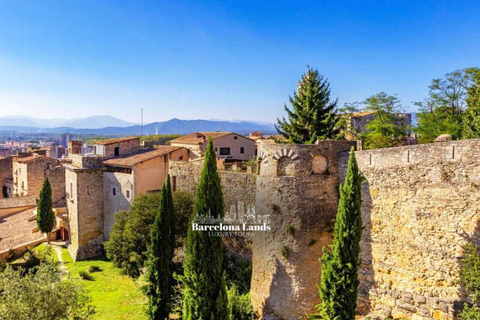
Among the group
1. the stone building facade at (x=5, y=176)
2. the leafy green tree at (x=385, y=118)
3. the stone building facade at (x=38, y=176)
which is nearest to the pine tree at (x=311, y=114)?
the leafy green tree at (x=385, y=118)

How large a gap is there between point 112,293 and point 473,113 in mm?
29017

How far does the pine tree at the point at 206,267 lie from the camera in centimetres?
1512

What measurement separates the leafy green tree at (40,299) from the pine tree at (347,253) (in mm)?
10767

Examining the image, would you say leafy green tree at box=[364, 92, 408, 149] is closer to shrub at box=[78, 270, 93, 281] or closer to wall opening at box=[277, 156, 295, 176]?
wall opening at box=[277, 156, 295, 176]

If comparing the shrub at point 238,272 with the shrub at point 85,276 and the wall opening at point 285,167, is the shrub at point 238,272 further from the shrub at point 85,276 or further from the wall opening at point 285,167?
the shrub at point 85,276

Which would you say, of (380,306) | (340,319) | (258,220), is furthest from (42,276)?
(380,306)

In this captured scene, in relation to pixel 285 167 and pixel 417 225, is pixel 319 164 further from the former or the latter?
pixel 417 225

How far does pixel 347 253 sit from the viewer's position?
13391 millimetres

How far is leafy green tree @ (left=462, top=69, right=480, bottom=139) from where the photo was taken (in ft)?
75.6

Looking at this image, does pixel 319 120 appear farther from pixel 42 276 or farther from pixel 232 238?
pixel 42 276

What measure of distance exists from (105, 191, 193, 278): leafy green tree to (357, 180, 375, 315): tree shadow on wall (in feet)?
38.0

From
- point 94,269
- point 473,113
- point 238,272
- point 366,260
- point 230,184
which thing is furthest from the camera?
point 94,269

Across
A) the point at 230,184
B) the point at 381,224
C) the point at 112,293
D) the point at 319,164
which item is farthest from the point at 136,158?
the point at 381,224

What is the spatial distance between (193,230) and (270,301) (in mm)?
5359
